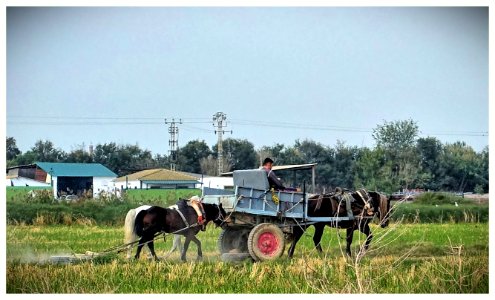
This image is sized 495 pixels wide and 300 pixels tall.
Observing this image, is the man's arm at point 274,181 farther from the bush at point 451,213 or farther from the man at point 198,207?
the bush at point 451,213

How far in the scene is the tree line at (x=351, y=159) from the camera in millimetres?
30547

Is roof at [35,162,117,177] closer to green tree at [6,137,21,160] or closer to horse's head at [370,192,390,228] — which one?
green tree at [6,137,21,160]

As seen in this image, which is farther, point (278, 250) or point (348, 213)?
point (348, 213)

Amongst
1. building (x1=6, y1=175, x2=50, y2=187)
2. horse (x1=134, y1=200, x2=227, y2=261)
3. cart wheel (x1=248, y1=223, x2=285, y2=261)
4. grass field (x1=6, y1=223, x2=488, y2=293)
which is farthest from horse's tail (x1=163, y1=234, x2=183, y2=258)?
building (x1=6, y1=175, x2=50, y2=187)

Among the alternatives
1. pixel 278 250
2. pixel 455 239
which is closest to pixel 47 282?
pixel 278 250

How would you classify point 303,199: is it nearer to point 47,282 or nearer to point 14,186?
point 47,282

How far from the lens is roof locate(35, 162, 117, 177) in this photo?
28359mm

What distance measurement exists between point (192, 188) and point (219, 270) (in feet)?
65.5

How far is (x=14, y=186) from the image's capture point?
94.0 ft

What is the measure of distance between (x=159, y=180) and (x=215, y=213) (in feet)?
61.1

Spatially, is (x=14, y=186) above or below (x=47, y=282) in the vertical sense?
above

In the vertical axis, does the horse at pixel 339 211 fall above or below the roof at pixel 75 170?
below

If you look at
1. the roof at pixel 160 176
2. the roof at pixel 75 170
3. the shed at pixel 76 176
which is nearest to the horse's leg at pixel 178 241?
the roof at pixel 75 170

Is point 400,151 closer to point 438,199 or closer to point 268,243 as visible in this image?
point 438,199
